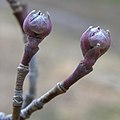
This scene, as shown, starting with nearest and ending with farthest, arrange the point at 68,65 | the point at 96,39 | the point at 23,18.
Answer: the point at 96,39, the point at 23,18, the point at 68,65

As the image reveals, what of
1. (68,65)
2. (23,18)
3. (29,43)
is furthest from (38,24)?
(68,65)

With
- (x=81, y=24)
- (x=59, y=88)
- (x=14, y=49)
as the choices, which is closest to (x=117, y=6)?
(x=81, y=24)

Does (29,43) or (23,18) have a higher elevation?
(29,43)

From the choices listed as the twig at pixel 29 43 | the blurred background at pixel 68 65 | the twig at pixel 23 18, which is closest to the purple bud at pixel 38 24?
the twig at pixel 29 43

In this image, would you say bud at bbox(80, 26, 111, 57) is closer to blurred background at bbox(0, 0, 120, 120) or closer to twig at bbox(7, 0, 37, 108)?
twig at bbox(7, 0, 37, 108)

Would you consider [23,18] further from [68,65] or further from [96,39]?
[68,65]

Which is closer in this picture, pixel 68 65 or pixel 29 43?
pixel 29 43

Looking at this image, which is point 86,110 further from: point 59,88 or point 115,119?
point 59,88
